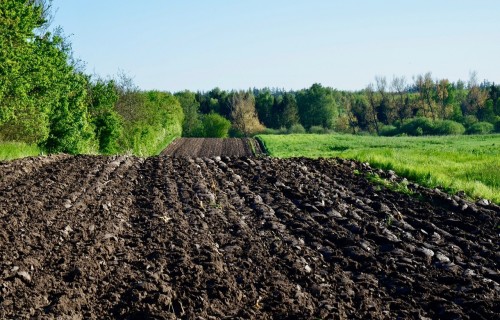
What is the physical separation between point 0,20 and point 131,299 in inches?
729

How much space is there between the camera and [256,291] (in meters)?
7.45

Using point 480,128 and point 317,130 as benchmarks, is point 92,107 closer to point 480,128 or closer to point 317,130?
point 480,128

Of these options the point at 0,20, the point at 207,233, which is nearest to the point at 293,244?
the point at 207,233

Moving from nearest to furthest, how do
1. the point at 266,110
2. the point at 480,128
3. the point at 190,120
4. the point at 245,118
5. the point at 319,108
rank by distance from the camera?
the point at 480,128 → the point at 190,120 → the point at 245,118 → the point at 319,108 → the point at 266,110

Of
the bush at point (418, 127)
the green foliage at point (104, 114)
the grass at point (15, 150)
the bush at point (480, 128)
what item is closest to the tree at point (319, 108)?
the bush at point (418, 127)

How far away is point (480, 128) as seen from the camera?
78.4 metres

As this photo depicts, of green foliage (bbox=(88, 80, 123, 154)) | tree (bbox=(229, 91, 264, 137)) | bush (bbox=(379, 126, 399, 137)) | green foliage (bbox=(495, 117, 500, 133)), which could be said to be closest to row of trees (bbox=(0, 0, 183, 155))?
green foliage (bbox=(88, 80, 123, 154))

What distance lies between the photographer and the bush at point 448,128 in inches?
2986

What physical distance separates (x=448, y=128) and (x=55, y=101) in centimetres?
5896

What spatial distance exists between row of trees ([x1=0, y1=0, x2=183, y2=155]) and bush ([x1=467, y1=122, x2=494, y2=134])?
47.4 m

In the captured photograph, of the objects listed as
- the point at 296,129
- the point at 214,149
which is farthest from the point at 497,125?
the point at 214,149

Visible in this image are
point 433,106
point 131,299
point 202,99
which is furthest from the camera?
point 202,99

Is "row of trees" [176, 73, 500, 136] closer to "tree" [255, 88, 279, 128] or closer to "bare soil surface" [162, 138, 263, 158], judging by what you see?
"tree" [255, 88, 279, 128]

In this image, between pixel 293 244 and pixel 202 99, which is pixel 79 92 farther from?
pixel 202 99
